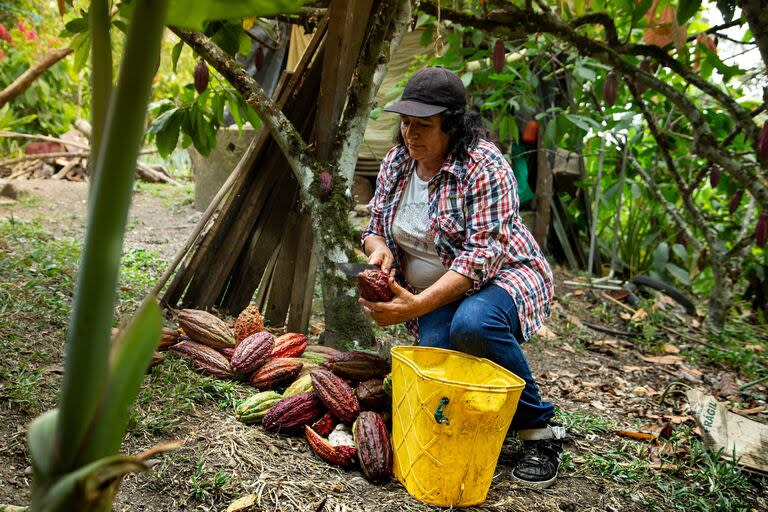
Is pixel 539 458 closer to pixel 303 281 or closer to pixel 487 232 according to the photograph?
pixel 487 232

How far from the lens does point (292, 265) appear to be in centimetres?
321

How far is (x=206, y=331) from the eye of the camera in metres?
2.65

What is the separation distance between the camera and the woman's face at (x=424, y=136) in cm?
234

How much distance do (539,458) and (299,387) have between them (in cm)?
94

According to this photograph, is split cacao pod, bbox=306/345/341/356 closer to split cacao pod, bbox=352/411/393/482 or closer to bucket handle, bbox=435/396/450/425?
split cacao pod, bbox=352/411/393/482

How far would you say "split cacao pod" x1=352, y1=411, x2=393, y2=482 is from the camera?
2.10 m

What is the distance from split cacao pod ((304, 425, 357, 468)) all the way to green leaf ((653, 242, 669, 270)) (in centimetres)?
420

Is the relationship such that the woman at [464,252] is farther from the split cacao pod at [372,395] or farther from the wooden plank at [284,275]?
the wooden plank at [284,275]

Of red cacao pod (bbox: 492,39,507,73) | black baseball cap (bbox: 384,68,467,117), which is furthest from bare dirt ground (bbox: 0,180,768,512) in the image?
red cacao pod (bbox: 492,39,507,73)

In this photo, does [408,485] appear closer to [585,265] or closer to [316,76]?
[316,76]

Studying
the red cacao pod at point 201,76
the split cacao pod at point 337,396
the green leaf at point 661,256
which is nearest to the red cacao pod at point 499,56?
the red cacao pod at point 201,76

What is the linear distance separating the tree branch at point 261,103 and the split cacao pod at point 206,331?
2.23 feet

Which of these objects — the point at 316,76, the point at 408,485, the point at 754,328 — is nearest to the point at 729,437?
the point at 408,485

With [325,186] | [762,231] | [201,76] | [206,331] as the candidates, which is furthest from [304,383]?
[762,231]
